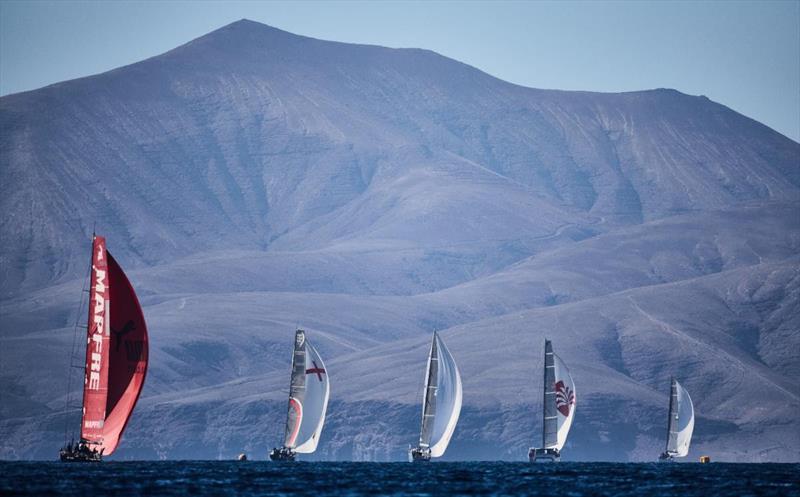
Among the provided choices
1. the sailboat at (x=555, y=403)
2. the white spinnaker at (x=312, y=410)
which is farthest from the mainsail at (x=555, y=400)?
the white spinnaker at (x=312, y=410)

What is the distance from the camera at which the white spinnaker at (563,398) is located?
111 meters

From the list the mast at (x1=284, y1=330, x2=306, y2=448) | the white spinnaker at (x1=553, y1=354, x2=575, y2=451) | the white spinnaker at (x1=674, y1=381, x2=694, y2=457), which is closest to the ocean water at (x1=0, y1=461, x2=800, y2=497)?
the mast at (x1=284, y1=330, x2=306, y2=448)

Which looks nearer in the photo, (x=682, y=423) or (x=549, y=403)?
(x=549, y=403)

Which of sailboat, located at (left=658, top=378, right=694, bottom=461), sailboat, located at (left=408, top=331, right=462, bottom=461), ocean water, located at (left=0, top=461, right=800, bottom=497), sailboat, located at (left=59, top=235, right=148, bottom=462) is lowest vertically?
ocean water, located at (left=0, top=461, right=800, bottom=497)

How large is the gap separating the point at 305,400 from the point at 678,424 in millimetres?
42739

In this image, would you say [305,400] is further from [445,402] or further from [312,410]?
[445,402]

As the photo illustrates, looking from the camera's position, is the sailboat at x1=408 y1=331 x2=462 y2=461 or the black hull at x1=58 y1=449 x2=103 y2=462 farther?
the sailboat at x1=408 y1=331 x2=462 y2=461

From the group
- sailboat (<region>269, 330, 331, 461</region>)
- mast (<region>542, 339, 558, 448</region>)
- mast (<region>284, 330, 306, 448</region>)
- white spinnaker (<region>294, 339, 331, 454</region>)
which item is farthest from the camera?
mast (<region>542, 339, 558, 448</region>)

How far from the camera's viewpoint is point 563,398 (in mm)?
111625

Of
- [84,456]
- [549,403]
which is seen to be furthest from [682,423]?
[84,456]

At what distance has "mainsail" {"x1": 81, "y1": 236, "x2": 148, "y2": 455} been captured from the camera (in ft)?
230

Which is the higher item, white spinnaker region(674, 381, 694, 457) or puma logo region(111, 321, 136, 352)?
white spinnaker region(674, 381, 694, 457)

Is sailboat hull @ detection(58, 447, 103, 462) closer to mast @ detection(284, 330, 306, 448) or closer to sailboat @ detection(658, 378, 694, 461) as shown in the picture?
mast @ detection(284, 330, 306, 448)

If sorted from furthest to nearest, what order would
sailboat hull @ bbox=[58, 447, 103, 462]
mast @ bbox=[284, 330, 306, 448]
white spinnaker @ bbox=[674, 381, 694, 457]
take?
white spinnaker @ bbox=[674, 381, 694, 457] → mast @ bbox=[284, 330, 306, 448] → sailboat hull @ bbox=[58, 447, 103, 462]
